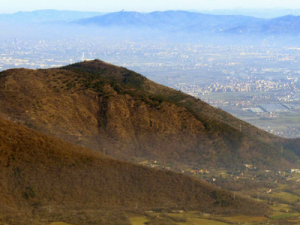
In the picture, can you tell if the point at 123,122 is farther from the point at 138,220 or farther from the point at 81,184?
the point at 138,220

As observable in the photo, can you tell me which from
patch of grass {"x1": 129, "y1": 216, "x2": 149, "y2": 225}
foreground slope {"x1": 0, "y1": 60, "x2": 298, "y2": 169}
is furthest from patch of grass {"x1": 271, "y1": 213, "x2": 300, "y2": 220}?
foreground slope {"x1": 0, "y1": 60, "x2": 298, "y2": 169}

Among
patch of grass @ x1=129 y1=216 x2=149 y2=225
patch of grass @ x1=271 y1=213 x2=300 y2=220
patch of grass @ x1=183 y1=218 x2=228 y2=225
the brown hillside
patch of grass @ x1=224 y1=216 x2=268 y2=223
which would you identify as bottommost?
patch of grass @ x1=271 y1=213 x2=300 y2=220

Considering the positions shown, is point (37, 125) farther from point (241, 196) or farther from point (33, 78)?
point (241, 196)

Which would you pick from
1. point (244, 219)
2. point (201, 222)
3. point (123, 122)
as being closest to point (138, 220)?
point (201, 222)

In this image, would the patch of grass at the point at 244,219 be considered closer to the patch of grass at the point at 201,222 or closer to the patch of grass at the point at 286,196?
the patch of grass at the point at 201,222

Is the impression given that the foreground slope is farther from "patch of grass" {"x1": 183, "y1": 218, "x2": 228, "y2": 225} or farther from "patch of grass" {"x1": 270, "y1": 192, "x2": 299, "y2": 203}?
"patch of grass" {"x1": 183, "y1": 218, "x2": 228, "y2": 225}

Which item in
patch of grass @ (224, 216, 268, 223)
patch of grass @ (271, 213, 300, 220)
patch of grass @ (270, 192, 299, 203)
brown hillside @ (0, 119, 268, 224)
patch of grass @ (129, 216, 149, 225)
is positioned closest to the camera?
patch of grass @ (129, 216, 149, 225)

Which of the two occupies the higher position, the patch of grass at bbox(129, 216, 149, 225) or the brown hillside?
the brown hillside

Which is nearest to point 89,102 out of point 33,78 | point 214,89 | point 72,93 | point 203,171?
point 72,93
